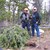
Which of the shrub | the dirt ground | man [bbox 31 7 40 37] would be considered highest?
man [bbox 31 7 40 37]

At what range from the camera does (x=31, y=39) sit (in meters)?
9.50

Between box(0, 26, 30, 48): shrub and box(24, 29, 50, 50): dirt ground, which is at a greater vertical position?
box(0, 26, 30, 48): shrub

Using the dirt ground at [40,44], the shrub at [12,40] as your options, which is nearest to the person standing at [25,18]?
the dirt ground at [40,44]

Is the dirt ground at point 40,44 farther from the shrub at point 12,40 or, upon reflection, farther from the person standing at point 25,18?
the person standing at point 25,18

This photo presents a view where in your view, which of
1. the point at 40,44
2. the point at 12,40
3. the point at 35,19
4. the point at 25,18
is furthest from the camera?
the point at 25,18

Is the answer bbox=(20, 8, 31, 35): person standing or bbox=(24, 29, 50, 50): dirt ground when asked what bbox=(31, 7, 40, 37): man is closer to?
bbox=(20, 8, 31, 35): person standing

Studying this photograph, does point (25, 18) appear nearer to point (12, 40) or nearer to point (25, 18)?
point (25, 18)

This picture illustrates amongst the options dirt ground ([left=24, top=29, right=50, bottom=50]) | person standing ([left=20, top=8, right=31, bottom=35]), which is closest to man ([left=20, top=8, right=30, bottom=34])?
person standing ([left=20, top=8, right=31, bottom=35])

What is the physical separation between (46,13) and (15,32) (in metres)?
6.51

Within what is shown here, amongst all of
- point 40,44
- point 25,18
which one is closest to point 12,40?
point 40,44

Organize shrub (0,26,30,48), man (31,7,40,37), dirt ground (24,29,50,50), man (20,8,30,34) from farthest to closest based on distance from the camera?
man (20,8,30,34) < man (31,7,40,37) < dirt ground (24,29,50,50) < shrub (0,26,30,48)

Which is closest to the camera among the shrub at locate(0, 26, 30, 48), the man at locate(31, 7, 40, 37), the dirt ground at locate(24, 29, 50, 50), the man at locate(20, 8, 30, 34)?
the shrub at locate(0, 26, 30, 48)

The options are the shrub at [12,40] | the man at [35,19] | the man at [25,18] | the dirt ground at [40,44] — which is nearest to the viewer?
the shrub at [12,40]

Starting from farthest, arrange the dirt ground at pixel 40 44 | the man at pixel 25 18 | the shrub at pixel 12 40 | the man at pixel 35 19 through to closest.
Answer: the man at pixel 25 18 < the man at pixel 35 19 < the dirt ground at pixel 40 44 < the shrub at pixel 12 40
